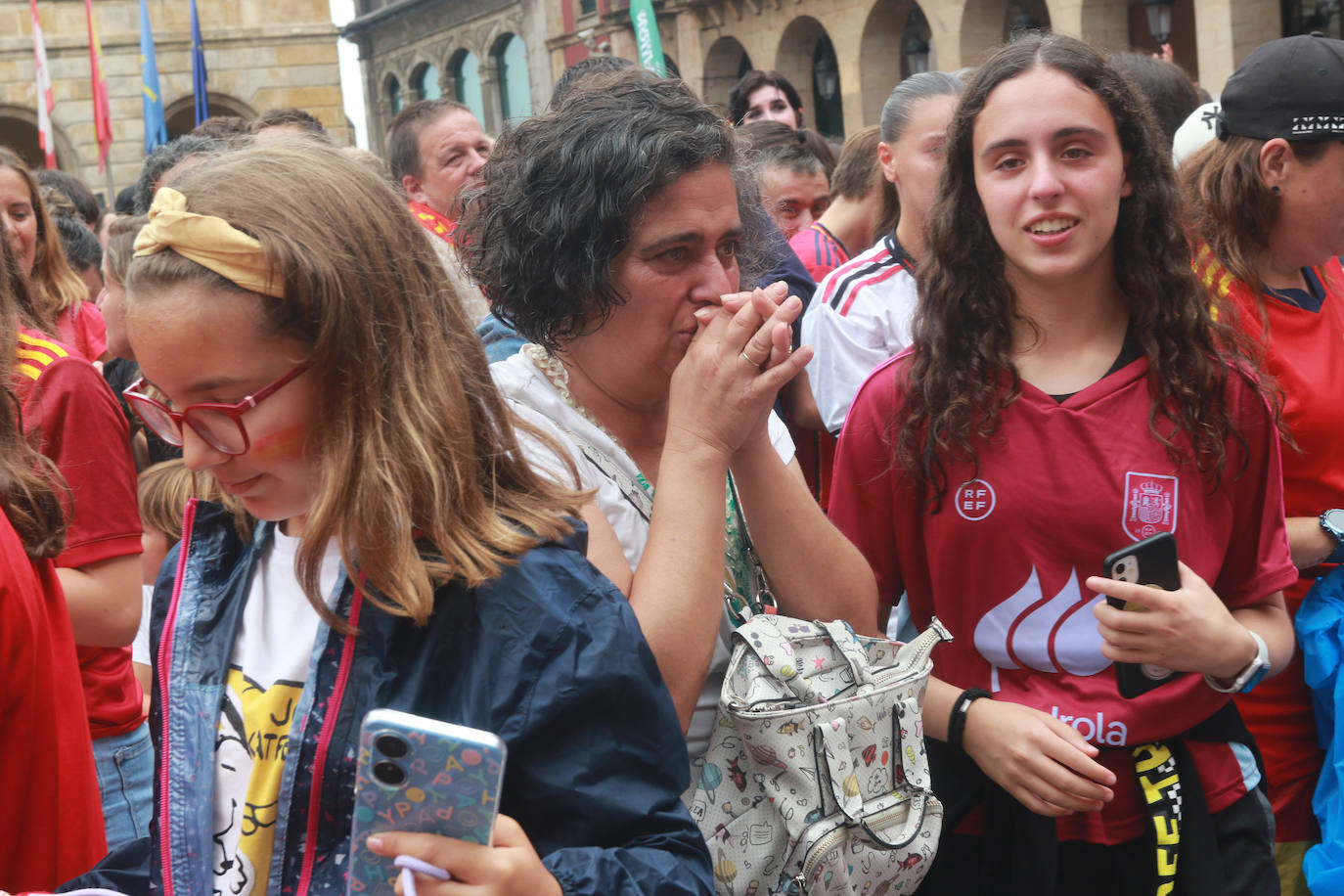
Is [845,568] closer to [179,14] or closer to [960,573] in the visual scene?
[960,573]

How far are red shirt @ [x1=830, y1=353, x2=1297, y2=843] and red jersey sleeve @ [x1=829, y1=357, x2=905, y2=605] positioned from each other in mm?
42

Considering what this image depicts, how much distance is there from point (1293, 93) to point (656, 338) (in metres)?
1.65

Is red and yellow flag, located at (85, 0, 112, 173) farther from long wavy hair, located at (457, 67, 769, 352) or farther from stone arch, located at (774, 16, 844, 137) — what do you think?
long wavy hair, located at (457, 67, 769, 352)

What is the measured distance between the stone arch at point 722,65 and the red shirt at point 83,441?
23.8 meters

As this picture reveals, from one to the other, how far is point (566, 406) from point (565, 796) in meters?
0.71

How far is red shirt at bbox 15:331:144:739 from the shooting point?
8.49 feet

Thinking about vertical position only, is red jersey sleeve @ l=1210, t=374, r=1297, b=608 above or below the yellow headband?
below

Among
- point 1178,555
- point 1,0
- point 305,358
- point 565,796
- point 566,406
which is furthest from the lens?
point 1,0

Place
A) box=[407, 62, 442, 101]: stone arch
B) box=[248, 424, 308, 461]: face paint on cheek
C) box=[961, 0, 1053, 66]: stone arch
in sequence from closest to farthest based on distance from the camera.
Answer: box=[248, 424, 308, 461]: face paint on cheek → box=[961, 0, 1053, 66]: stone arch → box=[407, 62, 442, 101]: stone arch

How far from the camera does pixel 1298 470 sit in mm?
2668

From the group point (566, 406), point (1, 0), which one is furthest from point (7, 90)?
point (566, 406)

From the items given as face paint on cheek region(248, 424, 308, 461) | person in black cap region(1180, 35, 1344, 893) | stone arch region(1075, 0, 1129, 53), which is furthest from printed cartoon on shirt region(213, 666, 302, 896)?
stone arch region(1075, 0, 1129, 53)

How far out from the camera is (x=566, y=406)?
1945 mm

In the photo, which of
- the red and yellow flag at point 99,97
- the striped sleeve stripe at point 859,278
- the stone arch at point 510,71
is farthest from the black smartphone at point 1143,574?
the stone arch at point 510,71
